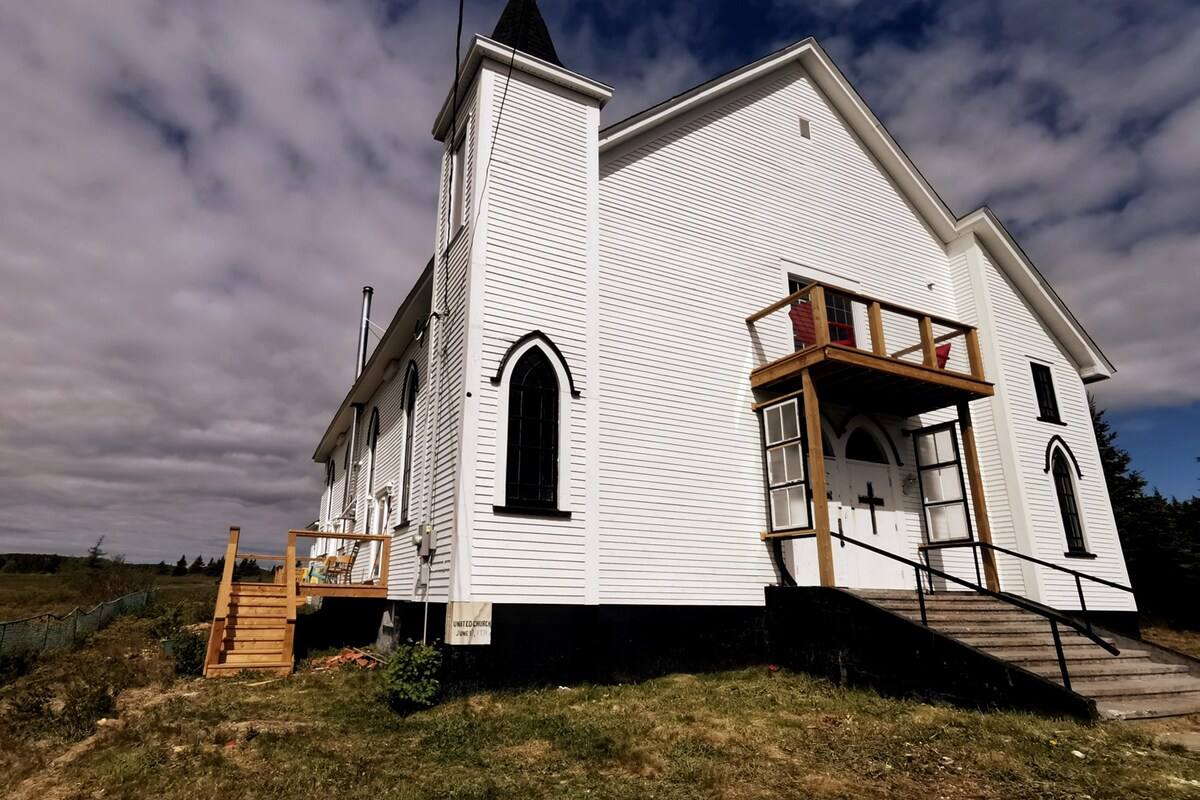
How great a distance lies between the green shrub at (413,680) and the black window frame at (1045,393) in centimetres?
1328

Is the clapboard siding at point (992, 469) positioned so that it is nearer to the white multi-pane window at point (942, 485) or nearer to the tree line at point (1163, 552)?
the white multi-pane window at point (942, 485)

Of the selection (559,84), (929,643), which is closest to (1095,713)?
(929,643)

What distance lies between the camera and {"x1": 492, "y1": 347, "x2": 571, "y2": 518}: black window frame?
9461 mm

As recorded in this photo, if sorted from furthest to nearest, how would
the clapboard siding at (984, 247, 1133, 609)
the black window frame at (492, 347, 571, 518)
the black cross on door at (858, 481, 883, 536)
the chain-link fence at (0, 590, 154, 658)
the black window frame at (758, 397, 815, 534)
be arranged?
the clapboard siding at (984, 247, 1133, 609)
the chain-link fence at (0, 590, 154, 658)
the black cross on door at (858, 481, 883, 536)
the black window frame at (758, 397, 815, 534)
the black window frame at (492, 347, 571, 518)

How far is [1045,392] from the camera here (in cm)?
1550

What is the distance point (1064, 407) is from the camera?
1562 centimetres

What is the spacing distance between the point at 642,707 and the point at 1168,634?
20121 mm

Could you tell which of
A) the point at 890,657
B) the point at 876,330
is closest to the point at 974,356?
the point at 876,330

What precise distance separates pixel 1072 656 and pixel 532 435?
7652 mm

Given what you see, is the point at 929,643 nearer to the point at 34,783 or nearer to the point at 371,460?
the point at 34,783

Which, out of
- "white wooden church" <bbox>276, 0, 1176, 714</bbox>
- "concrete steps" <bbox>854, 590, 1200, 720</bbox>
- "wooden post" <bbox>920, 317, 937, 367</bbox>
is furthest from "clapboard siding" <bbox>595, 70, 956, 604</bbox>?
"concrete steps" <bbox>854, 590, 1200, 720</bbox>

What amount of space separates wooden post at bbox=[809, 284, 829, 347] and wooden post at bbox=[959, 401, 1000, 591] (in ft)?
12.0

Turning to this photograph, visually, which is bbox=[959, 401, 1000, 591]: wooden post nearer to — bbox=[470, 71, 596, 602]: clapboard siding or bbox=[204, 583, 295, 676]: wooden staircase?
bbox=[470, 71, 596, 602]: clapboard siding

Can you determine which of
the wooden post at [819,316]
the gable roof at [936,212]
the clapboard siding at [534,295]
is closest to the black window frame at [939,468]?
the wooden post at [819,316]
